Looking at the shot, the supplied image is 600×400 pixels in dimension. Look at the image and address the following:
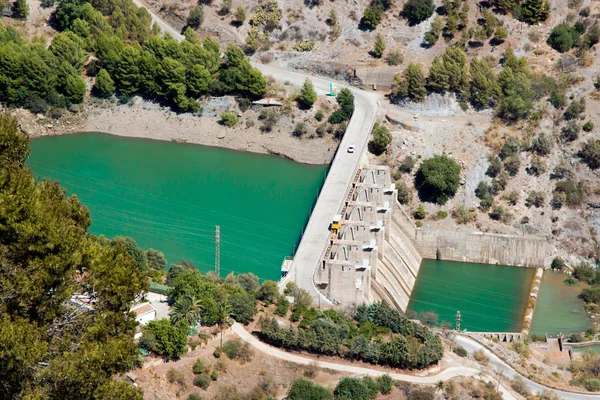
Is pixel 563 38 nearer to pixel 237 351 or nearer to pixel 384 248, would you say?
pixel 384 248

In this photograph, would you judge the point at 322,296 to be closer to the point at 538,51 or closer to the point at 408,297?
the point at 408,297

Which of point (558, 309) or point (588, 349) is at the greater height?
point (558, 309)

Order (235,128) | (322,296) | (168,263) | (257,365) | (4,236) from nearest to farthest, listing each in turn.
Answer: (4,236), (257,365), (322,296), (168,263), (235,128)

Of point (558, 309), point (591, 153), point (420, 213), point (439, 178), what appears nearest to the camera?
point (558, 309)

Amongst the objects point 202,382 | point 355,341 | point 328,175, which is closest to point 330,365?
point 355,341

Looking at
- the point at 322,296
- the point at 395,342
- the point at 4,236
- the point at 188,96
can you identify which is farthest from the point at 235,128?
the point at 4,236

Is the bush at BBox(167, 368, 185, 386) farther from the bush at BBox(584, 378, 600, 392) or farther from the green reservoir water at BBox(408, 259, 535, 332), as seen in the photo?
the green reservoir water at BBox(408, 259, 535, 332)
